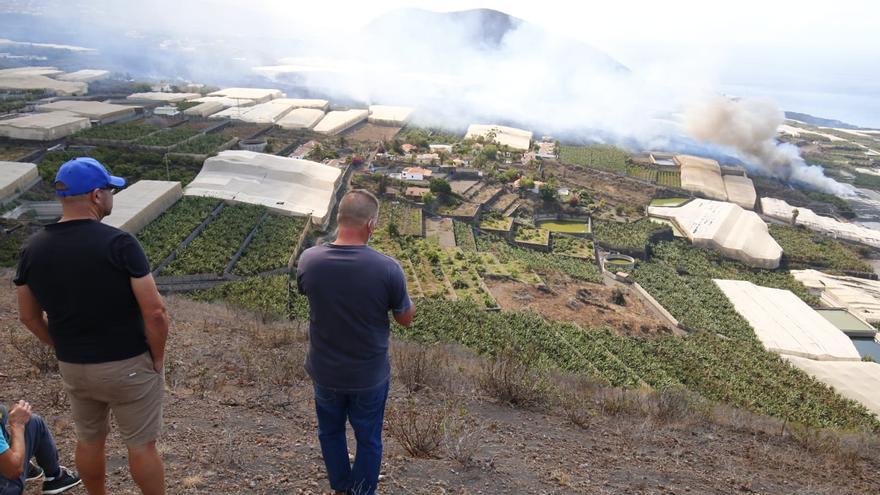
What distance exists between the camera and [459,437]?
3.08 meters

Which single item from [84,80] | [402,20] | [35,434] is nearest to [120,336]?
[35,434]

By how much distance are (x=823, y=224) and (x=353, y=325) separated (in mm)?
28079

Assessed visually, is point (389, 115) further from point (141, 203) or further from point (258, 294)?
point (258, 294)

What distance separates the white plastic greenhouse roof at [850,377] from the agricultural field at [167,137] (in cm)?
2119

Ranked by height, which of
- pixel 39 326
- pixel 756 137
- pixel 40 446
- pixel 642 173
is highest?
pixel 39 326

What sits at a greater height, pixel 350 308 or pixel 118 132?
pixel 350 308

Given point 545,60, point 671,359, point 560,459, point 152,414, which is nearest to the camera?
point 152,414

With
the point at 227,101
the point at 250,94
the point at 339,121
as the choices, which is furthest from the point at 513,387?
the point at 250,94

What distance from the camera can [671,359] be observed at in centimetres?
1130

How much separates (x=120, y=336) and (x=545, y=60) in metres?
70.6

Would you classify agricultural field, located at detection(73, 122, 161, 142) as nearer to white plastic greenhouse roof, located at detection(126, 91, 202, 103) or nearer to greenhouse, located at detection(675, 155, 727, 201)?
white plastic greenhouse roof, located at detection(126, 91, 202, 103)

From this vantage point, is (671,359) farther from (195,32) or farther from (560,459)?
(195,32)

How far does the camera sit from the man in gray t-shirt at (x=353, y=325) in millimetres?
2012

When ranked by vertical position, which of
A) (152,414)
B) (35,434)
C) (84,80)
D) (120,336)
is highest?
(120,336)
